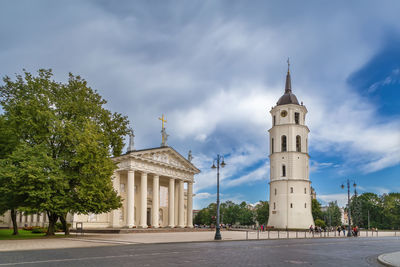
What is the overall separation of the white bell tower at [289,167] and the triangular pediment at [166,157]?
62.4 feet

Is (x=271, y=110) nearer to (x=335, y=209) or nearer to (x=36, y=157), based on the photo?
(x=36, y=157)

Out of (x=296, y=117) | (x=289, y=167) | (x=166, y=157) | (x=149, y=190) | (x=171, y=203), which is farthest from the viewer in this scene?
(x=296, y=117)

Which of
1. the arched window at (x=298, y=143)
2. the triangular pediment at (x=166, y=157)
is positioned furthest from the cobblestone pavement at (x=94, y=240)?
the arched window at (x=298, y=143)

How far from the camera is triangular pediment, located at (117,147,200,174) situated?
54.7 metres

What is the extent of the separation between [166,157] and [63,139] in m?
28.1

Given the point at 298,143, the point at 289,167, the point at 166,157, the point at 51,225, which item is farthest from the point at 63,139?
the point at 298,143

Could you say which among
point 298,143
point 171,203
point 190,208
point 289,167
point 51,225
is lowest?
point 190,208

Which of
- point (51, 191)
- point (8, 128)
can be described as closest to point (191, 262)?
point (51, 191)

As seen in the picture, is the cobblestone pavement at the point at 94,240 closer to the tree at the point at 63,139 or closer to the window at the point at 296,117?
the tree at the point at 63,139

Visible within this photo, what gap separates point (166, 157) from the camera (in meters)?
59.7

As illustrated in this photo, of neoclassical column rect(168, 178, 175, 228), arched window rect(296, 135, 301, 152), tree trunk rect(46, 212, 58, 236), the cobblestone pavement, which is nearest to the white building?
neoclassical column rect(168, 178, 175, 228)

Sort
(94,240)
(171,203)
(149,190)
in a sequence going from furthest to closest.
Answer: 1. (149,190)
2. (171,203)
3. (94,240)

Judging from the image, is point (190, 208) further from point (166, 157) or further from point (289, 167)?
point (289, 167)

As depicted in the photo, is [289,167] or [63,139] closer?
[63,139]
